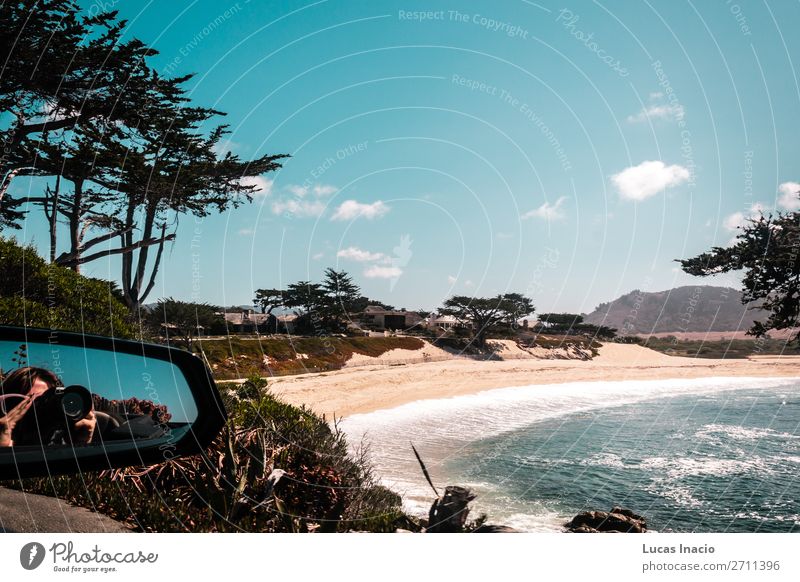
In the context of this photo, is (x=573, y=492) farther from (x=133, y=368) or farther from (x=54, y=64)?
(x=54, y=64)

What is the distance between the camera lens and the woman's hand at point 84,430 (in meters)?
1.52

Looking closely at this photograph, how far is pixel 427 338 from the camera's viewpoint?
175 ft

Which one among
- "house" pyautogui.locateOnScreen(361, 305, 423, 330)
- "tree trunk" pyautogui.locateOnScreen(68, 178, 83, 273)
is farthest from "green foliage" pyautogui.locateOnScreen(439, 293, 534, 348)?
"tree trunk" pyautogui.locateOnScreen(68, 178, 83, 273)

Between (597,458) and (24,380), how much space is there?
18149 millimetres

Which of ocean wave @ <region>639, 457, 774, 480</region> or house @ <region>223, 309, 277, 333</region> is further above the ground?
house @ <region>223, 309, 277, 333</region>

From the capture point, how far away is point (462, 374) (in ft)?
135

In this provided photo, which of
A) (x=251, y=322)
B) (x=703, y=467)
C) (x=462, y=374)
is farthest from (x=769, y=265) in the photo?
(x=251, y=322)

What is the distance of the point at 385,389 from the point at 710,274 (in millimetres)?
18743

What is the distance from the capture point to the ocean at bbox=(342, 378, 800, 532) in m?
11.2

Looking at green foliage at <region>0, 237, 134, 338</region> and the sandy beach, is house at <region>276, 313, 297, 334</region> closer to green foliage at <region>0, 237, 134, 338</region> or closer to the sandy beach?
the sandy beach

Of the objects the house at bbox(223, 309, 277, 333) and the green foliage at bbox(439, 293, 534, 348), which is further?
the green foliage at bbox(439, 293, 534, 348)

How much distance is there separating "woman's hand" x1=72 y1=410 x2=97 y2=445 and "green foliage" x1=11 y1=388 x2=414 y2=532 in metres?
2.28

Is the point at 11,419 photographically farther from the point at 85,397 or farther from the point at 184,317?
A: the point at 184,317

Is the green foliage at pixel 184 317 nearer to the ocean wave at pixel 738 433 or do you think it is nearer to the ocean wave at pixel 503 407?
the ocean wave at pixel 503 407
